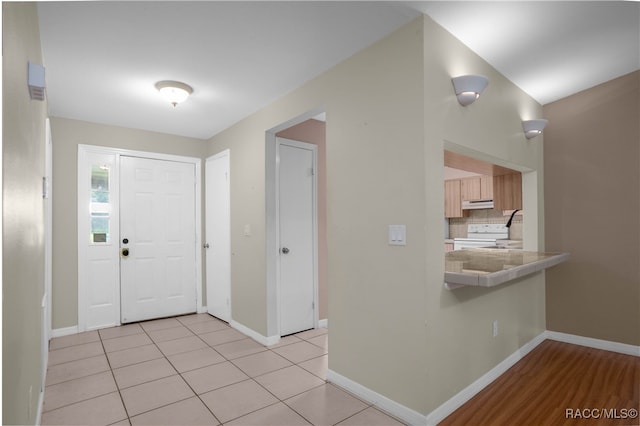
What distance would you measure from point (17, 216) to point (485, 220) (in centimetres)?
693

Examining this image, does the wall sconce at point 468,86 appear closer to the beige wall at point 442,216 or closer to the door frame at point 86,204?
the beige wall at point 442,216

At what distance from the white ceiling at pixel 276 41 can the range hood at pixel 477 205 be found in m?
3.31

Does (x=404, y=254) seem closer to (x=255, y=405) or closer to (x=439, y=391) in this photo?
(x=439, y=391)

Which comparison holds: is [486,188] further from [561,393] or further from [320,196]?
[561,393]

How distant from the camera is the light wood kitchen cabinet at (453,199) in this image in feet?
22.6

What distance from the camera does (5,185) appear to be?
3.54 ft

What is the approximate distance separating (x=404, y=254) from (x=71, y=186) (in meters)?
3.79

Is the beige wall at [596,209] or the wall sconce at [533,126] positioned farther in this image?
the wall sconce at [533,126]

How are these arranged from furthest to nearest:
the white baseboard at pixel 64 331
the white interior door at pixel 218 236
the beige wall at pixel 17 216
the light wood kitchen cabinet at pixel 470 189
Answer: the light wood kitchen cabinet at pixel 470 189 → the white interior door at pixel 218 236 → the white baseboard at pixel 64 331 → the beige wall at pixel 17 216

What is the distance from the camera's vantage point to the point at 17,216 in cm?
129

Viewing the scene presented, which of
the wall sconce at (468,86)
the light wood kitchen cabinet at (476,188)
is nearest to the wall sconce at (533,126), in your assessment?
the wall sconce at (468,86)

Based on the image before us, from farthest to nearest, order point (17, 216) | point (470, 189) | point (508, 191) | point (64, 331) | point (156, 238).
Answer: point (470, 189) → point (156, 238) → point (508, 191) → point (64, 331) → point (17, 216)

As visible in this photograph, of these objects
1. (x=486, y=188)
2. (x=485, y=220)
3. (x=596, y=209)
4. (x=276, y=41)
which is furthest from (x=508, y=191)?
(x=276, y=41)

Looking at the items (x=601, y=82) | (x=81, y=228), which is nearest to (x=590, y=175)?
(x=601, y=82)
